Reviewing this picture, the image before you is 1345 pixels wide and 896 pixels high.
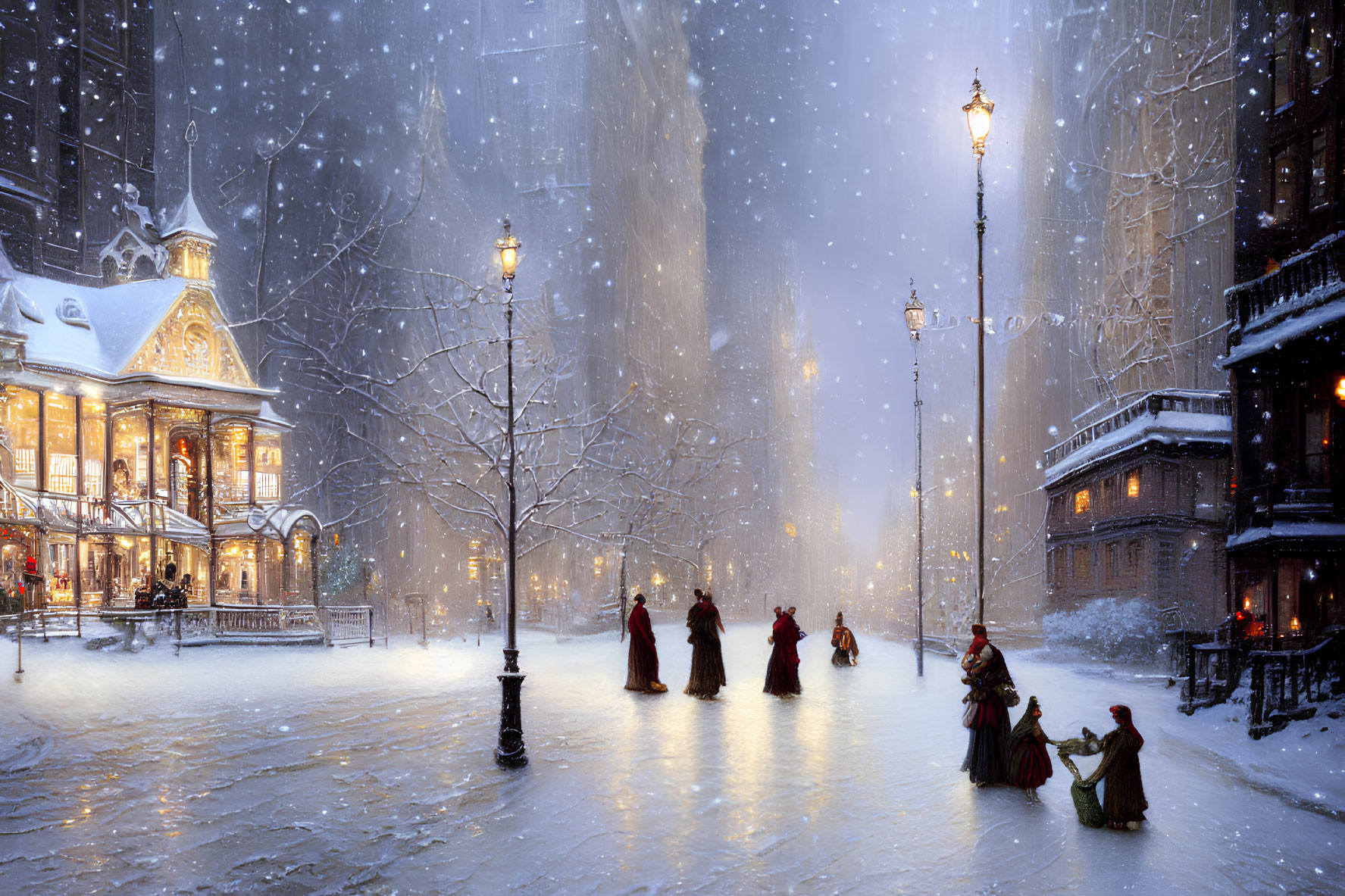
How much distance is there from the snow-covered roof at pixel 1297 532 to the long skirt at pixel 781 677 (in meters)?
11.3

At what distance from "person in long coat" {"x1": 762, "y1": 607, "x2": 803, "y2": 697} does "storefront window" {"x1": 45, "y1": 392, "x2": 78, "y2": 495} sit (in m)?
23.6

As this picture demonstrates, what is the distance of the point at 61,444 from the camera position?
29.0 meters

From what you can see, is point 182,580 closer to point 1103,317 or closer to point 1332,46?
point 1332,46

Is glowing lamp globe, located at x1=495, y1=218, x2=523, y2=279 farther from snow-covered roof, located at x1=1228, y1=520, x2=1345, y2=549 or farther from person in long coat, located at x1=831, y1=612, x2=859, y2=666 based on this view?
snow-covered roof, located at x1=1228, y1=520, x2=1345, y2=549

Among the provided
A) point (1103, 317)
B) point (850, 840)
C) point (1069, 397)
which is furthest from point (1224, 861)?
point (1069, 397)

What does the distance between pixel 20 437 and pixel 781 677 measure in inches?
976

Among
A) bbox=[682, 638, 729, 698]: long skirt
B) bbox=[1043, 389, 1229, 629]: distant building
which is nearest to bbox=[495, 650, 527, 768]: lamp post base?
bbox=[682, 638, 729, 698]: long skirt

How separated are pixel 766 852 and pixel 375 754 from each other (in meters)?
6.65

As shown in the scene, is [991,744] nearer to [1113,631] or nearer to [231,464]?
[1113,631]

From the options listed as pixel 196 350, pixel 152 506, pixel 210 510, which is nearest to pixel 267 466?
pixel 210 510

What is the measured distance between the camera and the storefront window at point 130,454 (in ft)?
102

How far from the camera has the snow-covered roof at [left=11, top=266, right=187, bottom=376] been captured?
94.7ft

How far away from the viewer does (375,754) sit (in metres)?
12.6

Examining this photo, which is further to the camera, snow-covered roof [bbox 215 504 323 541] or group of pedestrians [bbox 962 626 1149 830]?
snow-covered roof [bbox 215 504 323 541]
